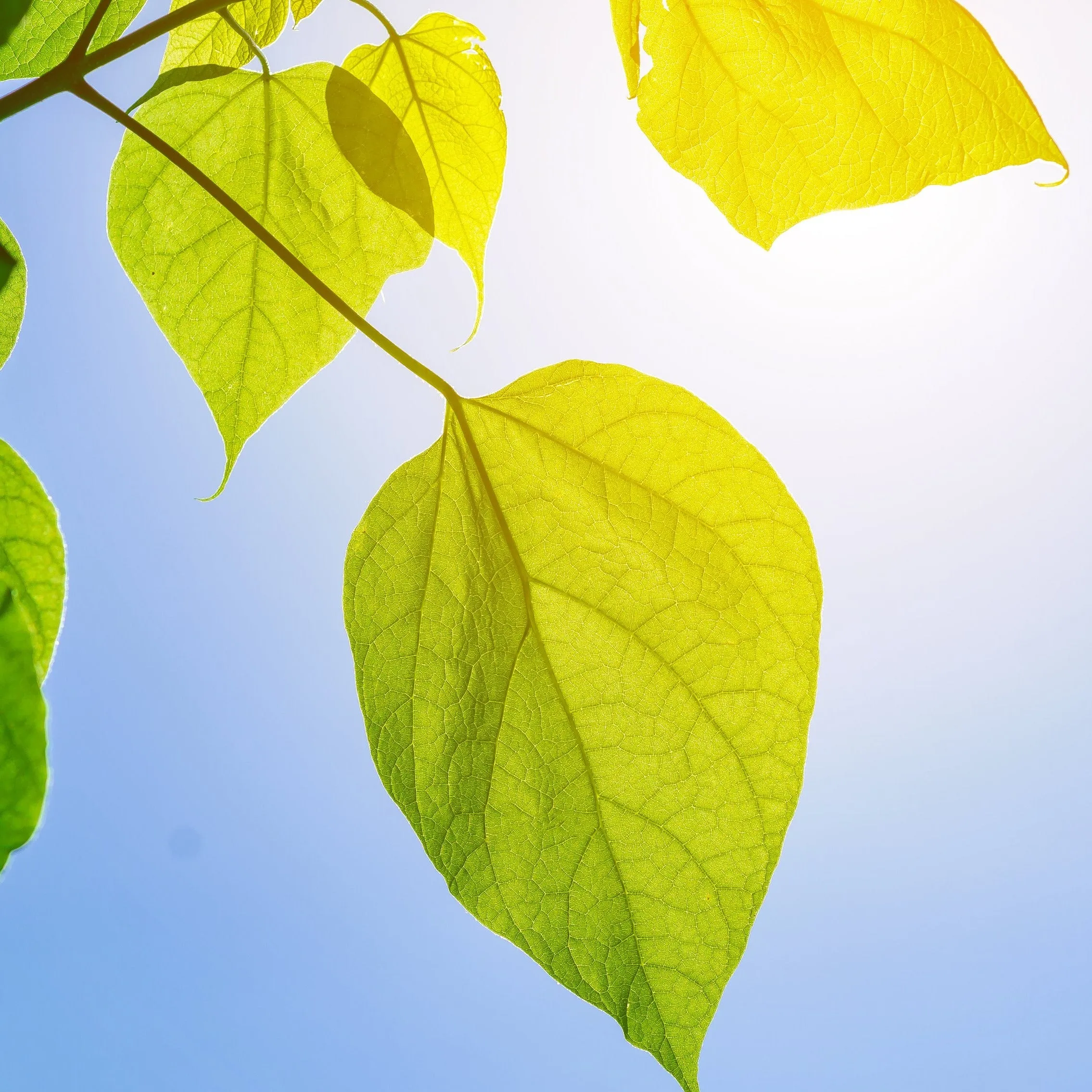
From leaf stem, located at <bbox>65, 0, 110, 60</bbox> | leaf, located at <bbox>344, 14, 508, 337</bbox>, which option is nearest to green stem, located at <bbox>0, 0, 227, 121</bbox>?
leaf stem, located at <bbox>65, 0, 110, 60</bbox>

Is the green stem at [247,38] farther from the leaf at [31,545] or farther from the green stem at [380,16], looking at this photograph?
the leaf at [31,545]

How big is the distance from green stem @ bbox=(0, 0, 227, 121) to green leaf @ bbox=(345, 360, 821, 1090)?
0.16m

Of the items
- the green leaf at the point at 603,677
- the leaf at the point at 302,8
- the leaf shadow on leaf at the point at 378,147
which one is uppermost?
the leaf at the point at 302,8

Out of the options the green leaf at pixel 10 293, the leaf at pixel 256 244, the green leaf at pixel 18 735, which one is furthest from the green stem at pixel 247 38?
the green leaf at pixel 18 735

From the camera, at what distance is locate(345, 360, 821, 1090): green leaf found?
0.30m

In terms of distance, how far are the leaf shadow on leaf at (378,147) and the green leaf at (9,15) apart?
7.2 inches

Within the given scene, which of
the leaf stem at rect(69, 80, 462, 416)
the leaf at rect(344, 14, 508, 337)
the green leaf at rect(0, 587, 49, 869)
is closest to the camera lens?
the green leaf at rect(0, 587, 49, 869)

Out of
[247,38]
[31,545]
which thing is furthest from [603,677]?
[247,38]

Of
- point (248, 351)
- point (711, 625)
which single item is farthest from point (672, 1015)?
point (248, 351)

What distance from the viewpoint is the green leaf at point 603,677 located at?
30 cm

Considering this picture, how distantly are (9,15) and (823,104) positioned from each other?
305 mm

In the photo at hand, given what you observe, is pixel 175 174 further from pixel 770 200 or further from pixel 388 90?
pixel 770 200

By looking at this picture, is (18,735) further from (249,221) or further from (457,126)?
(457,126)

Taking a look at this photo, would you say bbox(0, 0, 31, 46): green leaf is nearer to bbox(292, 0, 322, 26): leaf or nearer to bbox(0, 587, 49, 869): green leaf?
bbox(0, 587, 49, 869): green leaf
